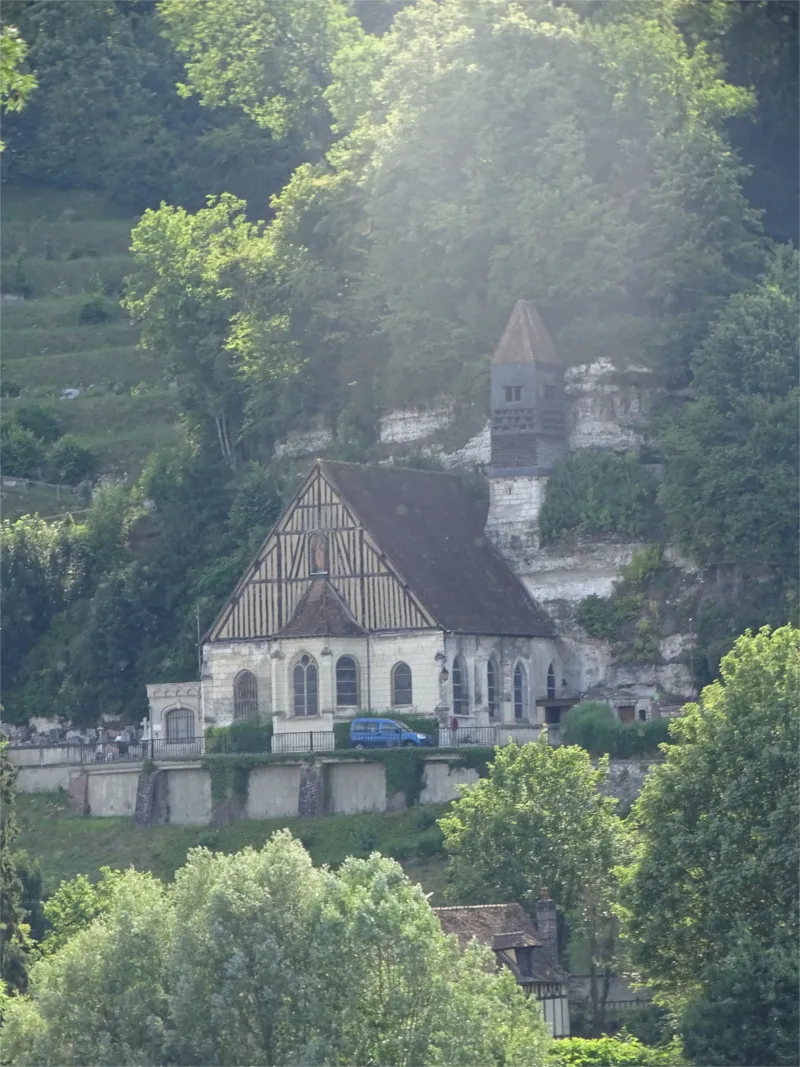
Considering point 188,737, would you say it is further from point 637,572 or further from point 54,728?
point 637,572

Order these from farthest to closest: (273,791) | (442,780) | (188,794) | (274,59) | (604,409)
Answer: (274,59) → (604,409) → (188,794) → (273,791) → (442,780)

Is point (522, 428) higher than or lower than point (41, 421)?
lower

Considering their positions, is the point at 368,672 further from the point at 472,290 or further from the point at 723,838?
the point at 723,838

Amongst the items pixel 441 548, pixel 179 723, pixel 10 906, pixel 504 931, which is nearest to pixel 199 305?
pixel 441 548

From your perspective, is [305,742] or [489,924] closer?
[489,924]

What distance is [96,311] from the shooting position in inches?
4978

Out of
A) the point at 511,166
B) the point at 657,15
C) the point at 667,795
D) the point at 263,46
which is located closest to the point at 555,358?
the point at 511,166

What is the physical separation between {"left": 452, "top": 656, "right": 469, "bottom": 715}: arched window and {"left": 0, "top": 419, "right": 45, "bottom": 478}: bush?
2645 centimetres

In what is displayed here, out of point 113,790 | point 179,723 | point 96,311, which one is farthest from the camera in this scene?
point 96,311

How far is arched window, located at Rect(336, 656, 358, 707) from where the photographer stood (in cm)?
Answer: 8962

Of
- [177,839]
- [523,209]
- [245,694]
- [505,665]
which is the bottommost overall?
[177,839]

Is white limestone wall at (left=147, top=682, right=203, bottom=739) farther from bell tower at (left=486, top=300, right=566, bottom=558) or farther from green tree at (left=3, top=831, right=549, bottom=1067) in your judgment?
green tree at (left=3, top=831, right=549, bottom=1067)

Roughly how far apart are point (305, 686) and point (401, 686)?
8.93 ft

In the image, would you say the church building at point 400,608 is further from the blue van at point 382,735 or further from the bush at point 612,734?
the bush at point 612,734
